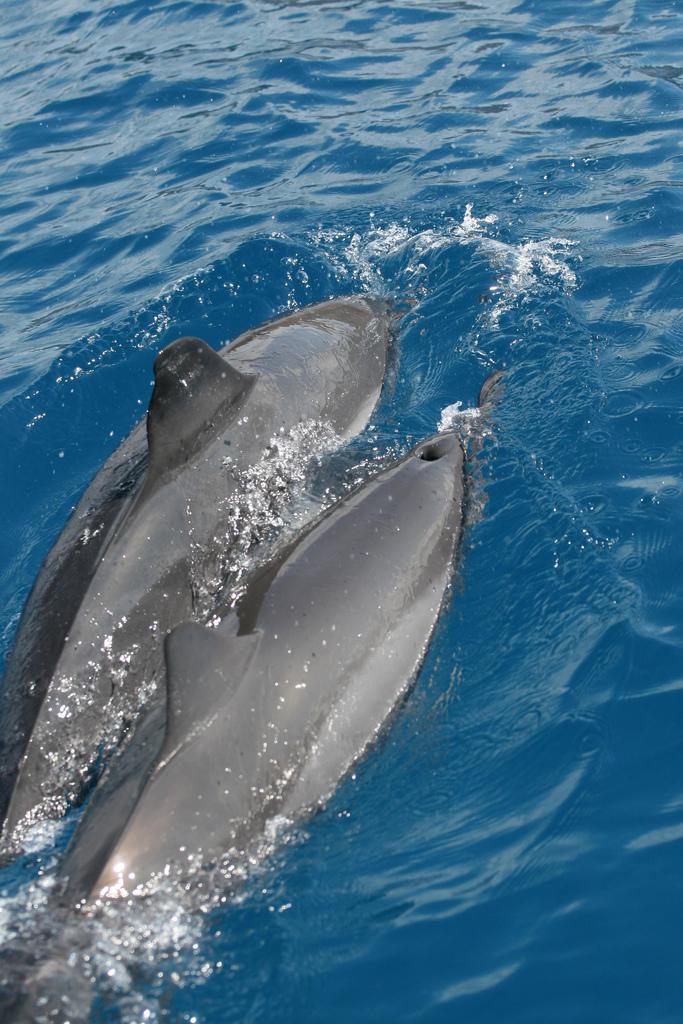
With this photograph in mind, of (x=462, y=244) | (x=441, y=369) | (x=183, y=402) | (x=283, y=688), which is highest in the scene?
(x=183, y=402)

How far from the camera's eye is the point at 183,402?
8.93m

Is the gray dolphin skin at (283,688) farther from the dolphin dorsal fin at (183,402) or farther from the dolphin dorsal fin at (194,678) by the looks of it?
the dolphin dorsal fin at (183,402)

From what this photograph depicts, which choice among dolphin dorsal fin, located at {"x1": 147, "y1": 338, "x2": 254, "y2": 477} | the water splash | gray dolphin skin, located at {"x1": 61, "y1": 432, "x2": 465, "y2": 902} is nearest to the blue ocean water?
the water splash

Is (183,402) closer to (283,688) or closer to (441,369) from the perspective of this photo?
(283,688)

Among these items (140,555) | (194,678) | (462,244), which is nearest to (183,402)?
(140,555)

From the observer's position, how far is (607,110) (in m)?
16.6

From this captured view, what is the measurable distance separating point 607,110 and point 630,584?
35.4ft

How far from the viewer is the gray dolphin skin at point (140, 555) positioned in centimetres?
711

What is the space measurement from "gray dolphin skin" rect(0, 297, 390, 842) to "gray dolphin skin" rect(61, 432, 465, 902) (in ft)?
1.77

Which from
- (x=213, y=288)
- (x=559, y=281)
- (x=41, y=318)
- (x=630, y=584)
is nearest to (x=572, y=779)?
(x=630, y=584)

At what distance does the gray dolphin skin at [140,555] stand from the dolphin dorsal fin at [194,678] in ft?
0.29

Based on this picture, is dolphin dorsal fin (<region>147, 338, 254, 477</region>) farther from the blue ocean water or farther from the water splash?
the water splash

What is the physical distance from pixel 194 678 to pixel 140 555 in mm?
2013

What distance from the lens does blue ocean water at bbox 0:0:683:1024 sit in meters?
5.71
